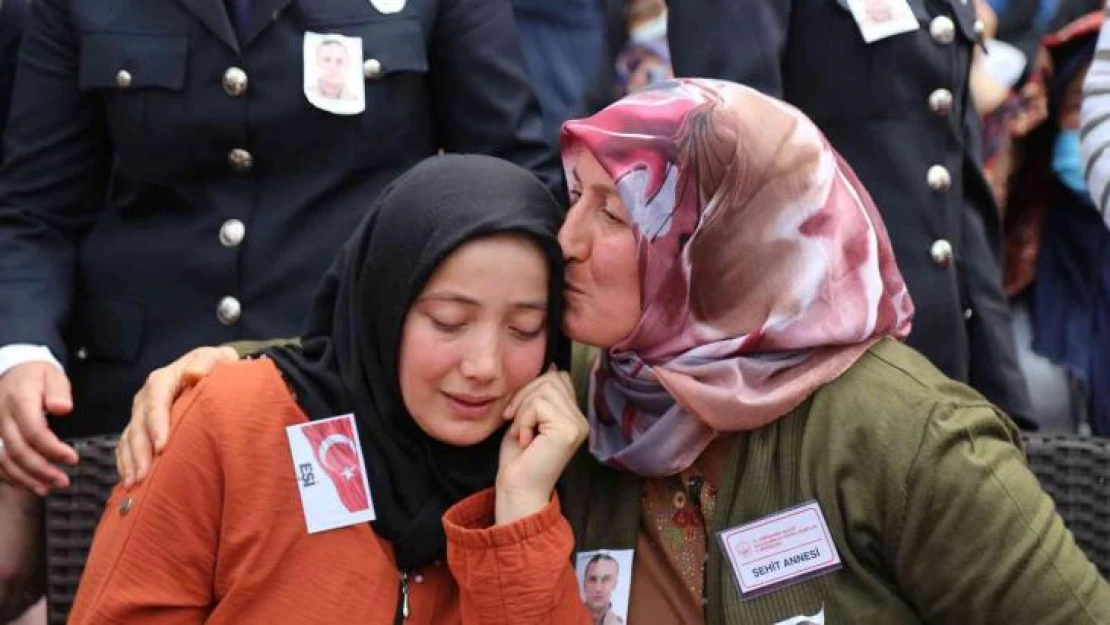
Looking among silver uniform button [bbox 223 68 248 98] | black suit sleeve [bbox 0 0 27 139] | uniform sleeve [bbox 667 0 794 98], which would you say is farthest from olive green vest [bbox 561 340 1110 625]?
black suit sleeve [bbox 0 0 27 139]

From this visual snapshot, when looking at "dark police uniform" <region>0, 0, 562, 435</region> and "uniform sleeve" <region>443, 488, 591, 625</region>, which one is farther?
"dark police uniform" <region>0, 0, 562, 435</region>

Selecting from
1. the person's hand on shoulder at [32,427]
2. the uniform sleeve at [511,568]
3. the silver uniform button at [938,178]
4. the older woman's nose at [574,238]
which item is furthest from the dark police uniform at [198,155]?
the uniform sleeve at [511,568]

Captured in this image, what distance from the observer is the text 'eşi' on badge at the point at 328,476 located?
7.30 feet

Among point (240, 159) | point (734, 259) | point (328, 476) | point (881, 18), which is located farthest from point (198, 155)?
point (881, 18)

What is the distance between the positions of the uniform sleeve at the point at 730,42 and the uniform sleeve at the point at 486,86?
27cm

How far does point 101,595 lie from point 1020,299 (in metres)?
2.17

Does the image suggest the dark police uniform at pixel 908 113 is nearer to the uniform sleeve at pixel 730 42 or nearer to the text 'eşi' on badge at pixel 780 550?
the uniform sleeve at pixel 730 42

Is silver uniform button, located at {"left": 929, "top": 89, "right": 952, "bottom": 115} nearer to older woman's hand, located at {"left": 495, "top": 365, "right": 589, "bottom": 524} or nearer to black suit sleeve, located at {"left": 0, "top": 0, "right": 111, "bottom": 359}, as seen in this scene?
older woman's hand, located at {"left": 495, "top": 365, "right": 589, "bottom": 524}

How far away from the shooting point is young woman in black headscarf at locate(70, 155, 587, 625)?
217cm

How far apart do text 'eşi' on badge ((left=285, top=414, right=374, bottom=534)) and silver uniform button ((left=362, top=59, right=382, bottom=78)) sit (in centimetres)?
75

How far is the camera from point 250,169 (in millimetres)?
2793

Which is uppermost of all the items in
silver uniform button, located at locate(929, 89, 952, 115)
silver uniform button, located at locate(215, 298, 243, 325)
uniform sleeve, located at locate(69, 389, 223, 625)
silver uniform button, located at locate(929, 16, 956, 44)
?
silver uniform button, located at locate(929, 16, 956, 44)

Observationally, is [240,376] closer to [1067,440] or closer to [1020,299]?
[1067,440]

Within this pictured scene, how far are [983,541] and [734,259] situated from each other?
18.8 inches
